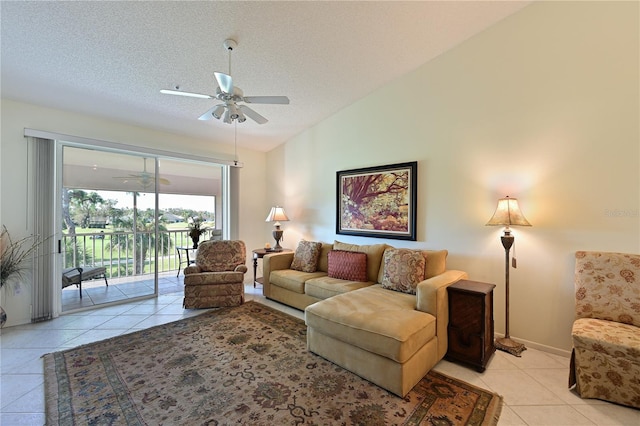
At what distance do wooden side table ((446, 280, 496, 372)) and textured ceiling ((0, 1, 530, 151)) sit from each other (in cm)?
254

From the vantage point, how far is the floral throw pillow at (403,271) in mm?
2805

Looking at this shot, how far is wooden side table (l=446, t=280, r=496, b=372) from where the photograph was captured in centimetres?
221

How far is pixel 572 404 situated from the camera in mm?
1812

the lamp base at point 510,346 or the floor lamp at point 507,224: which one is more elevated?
the floor lamp at point 507,224

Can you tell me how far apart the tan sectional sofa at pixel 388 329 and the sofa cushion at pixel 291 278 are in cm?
59

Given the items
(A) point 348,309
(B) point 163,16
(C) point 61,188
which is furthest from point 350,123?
(C) point 61,188

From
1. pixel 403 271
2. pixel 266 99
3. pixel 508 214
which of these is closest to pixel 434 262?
pixel 403 271

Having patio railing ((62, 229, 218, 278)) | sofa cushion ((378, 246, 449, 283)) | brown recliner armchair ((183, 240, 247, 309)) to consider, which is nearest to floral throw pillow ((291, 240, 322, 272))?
brown recliner armchair ((183, 240, 247, 309))

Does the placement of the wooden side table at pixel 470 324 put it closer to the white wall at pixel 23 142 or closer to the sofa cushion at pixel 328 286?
the sofa cushion at pixel 328 286

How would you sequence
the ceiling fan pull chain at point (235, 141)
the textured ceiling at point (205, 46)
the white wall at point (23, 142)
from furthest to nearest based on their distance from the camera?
1. the ceiling fan pull chain at point (235, 141)
2. the white wall at point (23, 142)
3. the textured ceiling at point (205, 46)

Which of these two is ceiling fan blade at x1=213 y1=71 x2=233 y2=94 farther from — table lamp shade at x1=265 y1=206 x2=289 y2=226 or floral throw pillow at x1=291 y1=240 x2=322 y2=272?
table lamp shade at x1=265 y1=206 x2=289 y2=226

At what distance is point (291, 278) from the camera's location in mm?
3660

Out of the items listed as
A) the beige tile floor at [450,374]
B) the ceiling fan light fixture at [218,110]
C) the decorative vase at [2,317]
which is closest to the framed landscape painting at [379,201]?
the beige tile floor at [450,374]

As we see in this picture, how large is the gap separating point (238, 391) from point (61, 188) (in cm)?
356
